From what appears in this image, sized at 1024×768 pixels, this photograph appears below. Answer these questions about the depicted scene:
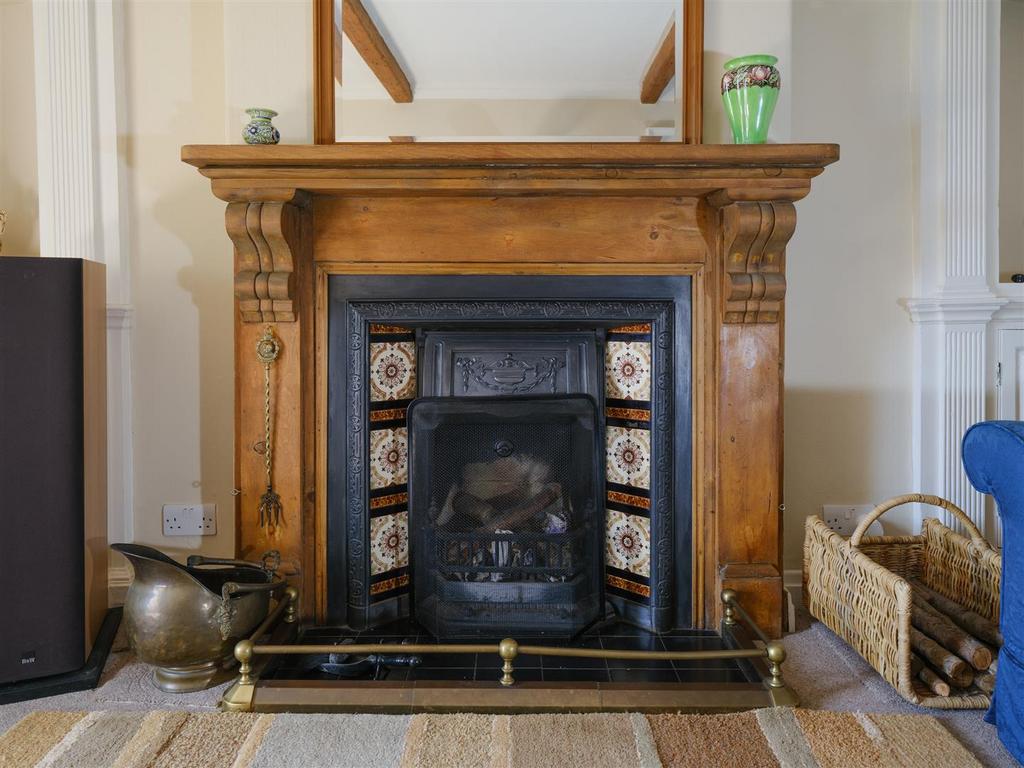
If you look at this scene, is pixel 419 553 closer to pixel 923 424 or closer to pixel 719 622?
pixel 719 622

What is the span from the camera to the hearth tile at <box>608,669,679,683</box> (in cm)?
184

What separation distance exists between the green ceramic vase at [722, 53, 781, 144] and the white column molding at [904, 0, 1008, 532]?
0.81 meters

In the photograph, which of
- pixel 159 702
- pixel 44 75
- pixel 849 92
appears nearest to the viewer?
pixel 159 702

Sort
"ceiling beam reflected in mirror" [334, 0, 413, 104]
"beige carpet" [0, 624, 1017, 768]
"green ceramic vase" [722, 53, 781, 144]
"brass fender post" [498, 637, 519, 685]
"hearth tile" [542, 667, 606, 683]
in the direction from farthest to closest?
1. "ceiling beam reflected in mirror" [334, 0, 413, 104]
2. "green ceramic vase" [722, 53, 781, 144]
3. "hearth tile" [542, 667, 606, 683]
4. "brass fender post" [498, 637, 519, 685]
5. "beige carpet" [0, 624, 1017, 768]

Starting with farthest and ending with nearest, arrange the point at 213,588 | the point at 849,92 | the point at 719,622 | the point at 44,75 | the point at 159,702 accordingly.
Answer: the point at 849,92
the point at 44,75
the point at 719,622
the point at 213,588
the point at 159,702

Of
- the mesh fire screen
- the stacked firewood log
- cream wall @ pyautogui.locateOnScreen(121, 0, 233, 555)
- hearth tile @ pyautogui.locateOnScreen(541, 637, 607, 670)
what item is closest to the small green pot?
cream wall @ pyautogui.locateOnScreen(121, 0, 233, 555)

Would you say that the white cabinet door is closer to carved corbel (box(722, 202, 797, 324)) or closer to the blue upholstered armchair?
carved corbel (box(722, 202, 797, 324))

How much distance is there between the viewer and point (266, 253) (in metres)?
2.07

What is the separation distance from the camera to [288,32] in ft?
7.01

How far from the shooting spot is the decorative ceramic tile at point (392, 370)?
2201 mm

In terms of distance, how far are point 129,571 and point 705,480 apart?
5.69 feet

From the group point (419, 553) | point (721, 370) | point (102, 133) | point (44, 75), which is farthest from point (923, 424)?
point (44, 75)

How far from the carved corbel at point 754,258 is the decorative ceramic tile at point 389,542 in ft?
3.48

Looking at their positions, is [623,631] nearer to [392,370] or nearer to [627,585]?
[627,585]
